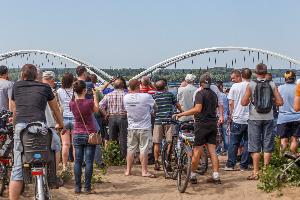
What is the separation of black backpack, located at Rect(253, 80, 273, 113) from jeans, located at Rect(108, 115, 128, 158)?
10.3 feet

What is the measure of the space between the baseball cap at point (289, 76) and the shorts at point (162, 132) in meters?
2.41

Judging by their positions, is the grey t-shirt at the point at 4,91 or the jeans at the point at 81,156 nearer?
the jeans at the point at 81,156

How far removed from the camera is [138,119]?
964 centimetres

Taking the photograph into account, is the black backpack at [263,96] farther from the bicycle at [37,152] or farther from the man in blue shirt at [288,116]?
the bicycle at [37,152]

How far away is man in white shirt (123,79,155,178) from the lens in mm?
9586

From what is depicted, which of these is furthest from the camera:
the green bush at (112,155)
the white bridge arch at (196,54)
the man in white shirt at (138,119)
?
the white bridge arch at (196,54)

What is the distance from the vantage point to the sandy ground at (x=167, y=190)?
803 centimetres

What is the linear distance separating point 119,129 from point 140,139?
134cm

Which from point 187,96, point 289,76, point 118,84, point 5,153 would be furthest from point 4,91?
point 289,76

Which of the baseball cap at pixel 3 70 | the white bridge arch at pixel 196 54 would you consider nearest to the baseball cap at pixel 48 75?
the baseball cap at pixel 3 70

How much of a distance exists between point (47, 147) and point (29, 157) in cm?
23

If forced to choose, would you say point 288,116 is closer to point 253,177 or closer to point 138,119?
point 253,177

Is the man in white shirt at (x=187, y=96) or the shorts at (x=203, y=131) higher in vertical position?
the man in white shirt at (x=187, y=96)

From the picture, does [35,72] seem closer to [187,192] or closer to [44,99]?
[44,99]
